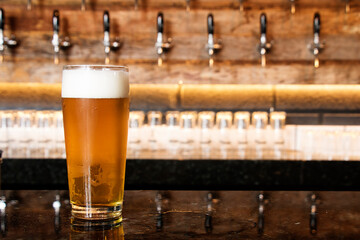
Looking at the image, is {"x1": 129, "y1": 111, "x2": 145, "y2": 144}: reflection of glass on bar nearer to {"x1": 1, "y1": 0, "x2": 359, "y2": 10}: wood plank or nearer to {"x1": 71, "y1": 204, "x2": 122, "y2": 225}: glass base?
{"x1": 1, "y1": 0, "x2": 359, "y2": 10}: wood plank

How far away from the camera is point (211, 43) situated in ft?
9.57

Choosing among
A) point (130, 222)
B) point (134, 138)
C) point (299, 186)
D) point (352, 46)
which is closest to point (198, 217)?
point (130, 222)

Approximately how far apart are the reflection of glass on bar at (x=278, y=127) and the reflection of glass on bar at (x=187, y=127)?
0.42 metres

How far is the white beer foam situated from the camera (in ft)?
1.98

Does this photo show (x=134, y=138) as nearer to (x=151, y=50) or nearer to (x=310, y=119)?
(x=151, y=50)

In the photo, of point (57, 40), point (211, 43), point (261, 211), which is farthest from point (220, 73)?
point (261, 211)

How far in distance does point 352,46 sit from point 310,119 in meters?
0.55

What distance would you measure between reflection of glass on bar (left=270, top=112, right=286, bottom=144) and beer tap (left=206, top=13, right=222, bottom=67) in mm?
518

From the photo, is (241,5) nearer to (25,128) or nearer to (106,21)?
(106,21)

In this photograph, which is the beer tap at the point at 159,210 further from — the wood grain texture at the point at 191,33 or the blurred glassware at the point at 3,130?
the wood grain texture at the point at 191,33

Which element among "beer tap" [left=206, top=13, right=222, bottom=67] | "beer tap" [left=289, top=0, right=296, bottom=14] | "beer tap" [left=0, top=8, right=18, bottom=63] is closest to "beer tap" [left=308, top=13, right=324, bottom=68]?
"beer tap" [left=289, top=0, right=296, bottom=14]

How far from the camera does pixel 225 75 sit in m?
3.02

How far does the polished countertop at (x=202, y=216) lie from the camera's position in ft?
1.70

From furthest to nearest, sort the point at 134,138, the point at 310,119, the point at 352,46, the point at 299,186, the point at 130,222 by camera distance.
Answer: the point at 310,119 < the point at 352,46 < the point at 134,138 < the point at 299,186 < the point at 130,222
